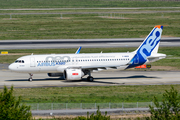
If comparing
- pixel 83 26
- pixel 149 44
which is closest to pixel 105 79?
pixel 149 44

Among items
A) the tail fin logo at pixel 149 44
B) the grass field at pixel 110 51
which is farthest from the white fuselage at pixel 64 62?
the grass field at pixel 110 51

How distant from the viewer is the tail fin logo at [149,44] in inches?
2480

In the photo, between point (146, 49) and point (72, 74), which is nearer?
point (72, 74)

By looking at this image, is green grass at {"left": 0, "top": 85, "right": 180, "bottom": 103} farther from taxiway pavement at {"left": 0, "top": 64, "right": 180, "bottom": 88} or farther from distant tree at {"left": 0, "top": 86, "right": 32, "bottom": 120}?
distant tree at {"left": 0, "top": 86, "right": 32, "bottom": 120}

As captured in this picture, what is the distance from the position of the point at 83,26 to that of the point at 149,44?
2776 inches

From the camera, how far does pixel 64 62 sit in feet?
195

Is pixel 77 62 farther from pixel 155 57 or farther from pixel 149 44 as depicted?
pixel 155 57

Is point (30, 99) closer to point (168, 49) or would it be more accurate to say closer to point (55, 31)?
point (168, 49)

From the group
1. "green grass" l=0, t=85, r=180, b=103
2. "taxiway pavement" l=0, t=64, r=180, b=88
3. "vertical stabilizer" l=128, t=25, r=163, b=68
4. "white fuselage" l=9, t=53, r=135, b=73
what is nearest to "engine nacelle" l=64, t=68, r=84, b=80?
"taxiway pavement" l=0, t=64, r=180, b=88

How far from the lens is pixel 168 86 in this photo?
5500 centimetres

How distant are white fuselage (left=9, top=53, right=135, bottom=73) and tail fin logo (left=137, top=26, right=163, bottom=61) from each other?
232 centimetres

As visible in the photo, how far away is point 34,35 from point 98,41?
24.4 m

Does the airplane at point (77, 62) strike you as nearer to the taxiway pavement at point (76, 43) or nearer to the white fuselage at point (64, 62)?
the white fuselage at point (64, 62)

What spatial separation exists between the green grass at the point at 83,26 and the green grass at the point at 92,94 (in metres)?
59.7
